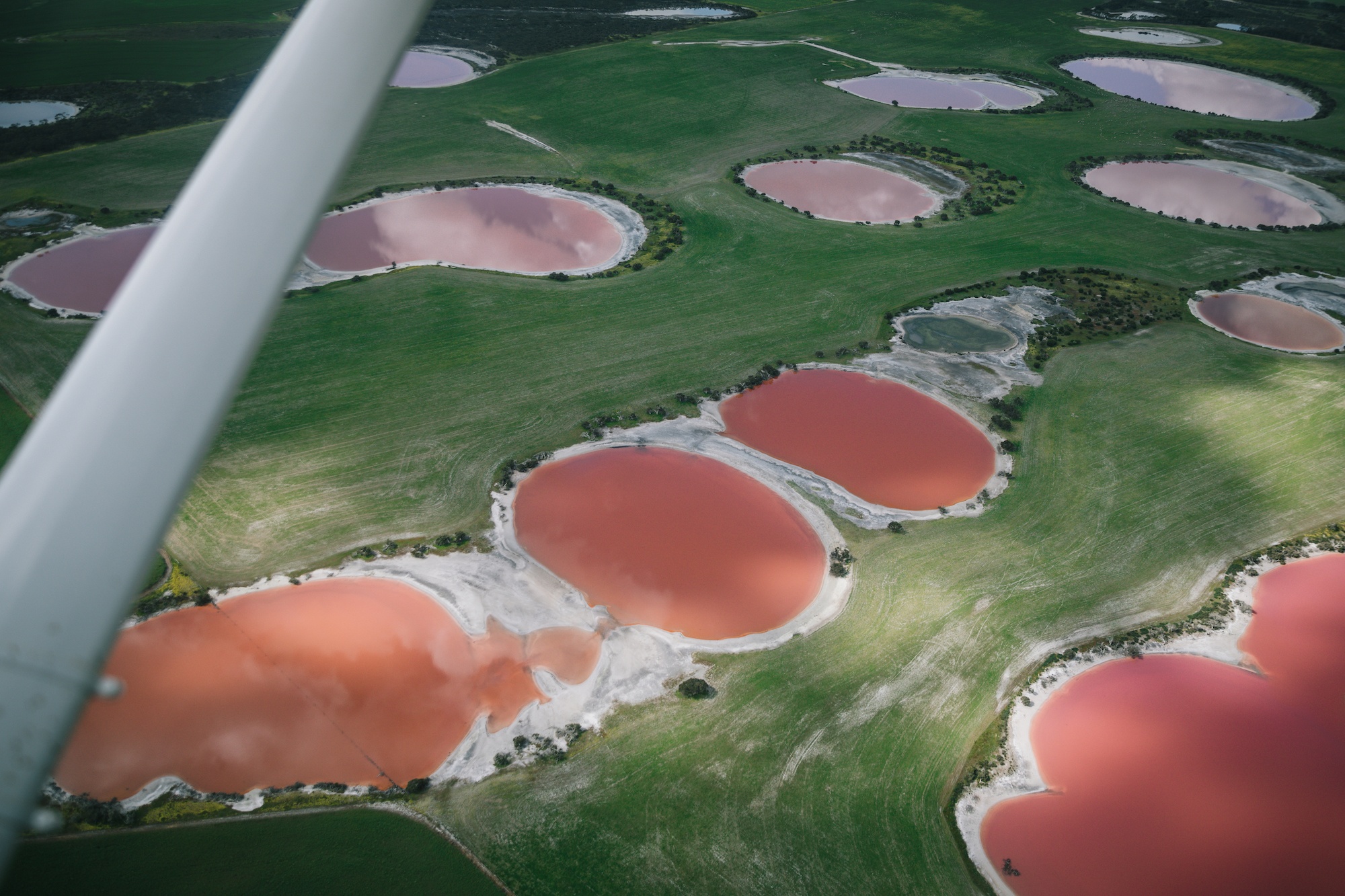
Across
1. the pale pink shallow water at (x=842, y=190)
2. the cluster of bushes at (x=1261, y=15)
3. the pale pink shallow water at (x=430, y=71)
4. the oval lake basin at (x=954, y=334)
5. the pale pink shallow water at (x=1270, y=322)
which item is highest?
the cluster of bushes at (x=1261, y=15)

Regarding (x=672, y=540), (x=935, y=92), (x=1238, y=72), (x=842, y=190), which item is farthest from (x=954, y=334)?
(x=1238, y=72)

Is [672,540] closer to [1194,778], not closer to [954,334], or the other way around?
[1194,778]

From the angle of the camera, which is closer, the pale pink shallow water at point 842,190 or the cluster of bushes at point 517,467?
the cluster of bushes at point 517,467

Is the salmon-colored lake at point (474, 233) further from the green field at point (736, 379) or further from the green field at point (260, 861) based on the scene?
the green field at point (260, 861)

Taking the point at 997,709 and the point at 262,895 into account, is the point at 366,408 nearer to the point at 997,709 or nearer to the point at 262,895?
the point at 262,895

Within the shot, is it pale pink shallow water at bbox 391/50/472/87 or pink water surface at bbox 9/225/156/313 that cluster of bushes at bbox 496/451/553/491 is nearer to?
pink water surface at bbox 9/225/156/313

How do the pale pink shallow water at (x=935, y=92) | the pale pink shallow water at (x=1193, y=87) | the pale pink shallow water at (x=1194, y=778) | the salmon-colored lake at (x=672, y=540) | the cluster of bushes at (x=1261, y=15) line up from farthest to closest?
the cluster of bushes at (x=1261, y=15) → the pale pink shallow water at (x=1193, y=87) → the pale pink shallow water at (x=935, y=92) → the salmon-colored lake at (x=672, y=540) → the pale pink shallow water at (x=1194, y=778)

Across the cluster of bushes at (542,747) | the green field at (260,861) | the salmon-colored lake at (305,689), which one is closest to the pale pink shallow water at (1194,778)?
the cluster of bushes at (542,747)

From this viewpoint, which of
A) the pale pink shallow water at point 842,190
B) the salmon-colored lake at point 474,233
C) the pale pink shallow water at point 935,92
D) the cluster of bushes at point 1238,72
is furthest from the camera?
the cluster of bushes at point 1238,72
